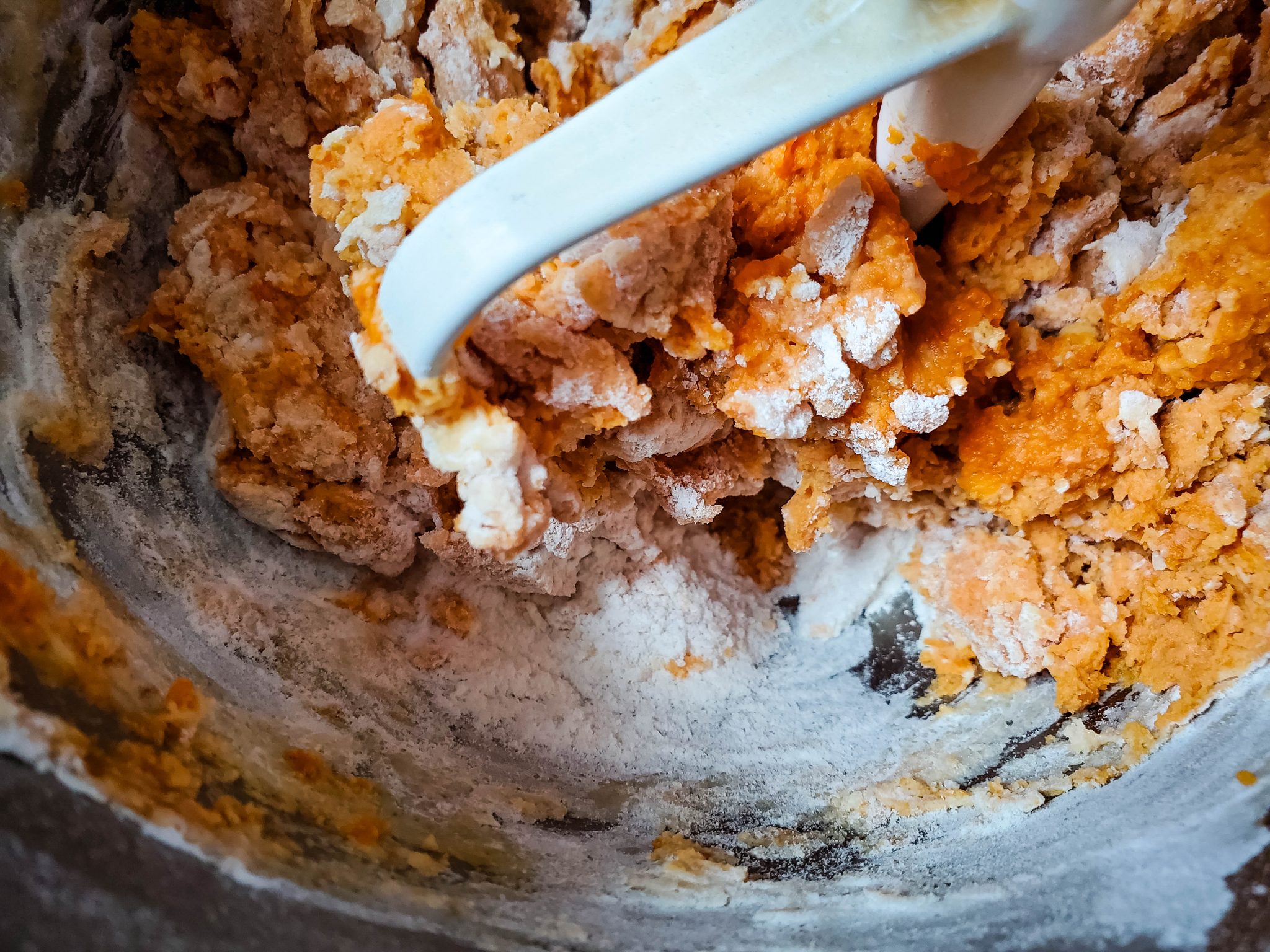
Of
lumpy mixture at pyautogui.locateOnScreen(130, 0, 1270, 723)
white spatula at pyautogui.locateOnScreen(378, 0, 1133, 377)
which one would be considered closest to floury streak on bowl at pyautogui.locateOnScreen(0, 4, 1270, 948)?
lumpy mixture at pyautogui.locateOnScreen(130, 0, 1270, 723)

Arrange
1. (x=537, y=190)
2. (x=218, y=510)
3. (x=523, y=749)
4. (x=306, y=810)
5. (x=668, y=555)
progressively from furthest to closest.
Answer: (x=668, y=555)
(x=523, y=749)
(x=218, y=510)
(x=306, y=810)
(x=537, y=190)

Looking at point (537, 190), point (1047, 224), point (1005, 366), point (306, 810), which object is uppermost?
point (1047, 224)

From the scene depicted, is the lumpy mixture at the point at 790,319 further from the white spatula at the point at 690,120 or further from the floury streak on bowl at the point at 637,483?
the white spatula at the point at 690,120

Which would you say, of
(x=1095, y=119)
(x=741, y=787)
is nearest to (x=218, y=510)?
(x=741, y=787)

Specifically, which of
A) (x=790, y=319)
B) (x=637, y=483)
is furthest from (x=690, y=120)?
(x=637, y=483)

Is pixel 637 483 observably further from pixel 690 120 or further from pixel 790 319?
pixel 690 120

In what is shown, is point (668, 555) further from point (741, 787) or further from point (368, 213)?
point (368, 213)
